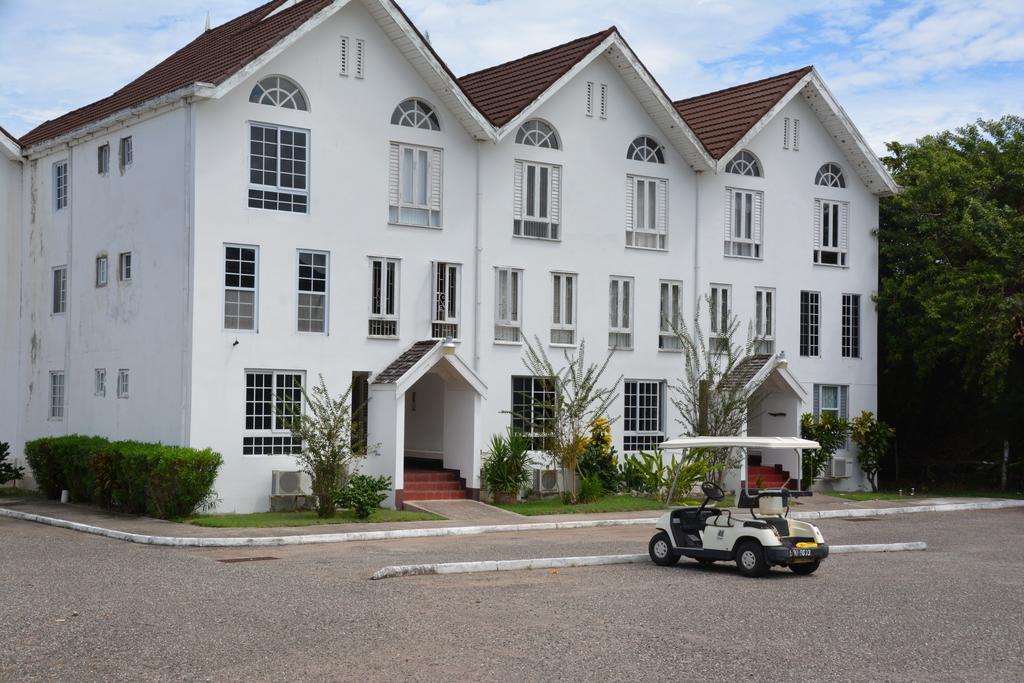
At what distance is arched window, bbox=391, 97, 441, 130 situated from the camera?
90.3ft

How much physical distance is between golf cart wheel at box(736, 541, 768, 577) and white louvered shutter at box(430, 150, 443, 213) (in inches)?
504

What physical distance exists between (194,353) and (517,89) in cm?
1023

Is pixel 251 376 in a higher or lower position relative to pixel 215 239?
lower

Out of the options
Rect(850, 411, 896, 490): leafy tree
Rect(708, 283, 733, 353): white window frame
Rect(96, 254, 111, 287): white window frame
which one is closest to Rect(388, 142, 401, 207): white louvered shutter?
Rect(96, 254, 111, 287): white window frame

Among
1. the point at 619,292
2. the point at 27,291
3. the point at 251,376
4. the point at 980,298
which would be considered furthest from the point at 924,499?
the point at 27,291

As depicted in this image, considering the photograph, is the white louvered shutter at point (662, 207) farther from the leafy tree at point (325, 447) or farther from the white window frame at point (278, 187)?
the leafy tree at point (325, 447)

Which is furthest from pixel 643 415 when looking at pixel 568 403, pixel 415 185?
pixel 415 185

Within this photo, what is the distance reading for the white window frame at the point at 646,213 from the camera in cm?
3069

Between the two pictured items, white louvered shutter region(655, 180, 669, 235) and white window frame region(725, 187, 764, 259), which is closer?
white louvered shutter region(655, 180, 669, 235)

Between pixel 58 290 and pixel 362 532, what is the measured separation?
40.3ft

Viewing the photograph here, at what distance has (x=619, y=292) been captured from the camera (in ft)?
100

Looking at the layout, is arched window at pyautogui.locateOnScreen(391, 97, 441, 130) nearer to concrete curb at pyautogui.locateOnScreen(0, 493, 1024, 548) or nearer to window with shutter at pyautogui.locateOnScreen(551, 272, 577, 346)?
window with shutter at pyautogui.locateOnScreen(551, 272, 577, 346)

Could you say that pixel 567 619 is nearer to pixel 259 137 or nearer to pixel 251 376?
pixel 251 376

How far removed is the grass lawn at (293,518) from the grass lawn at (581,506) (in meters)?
2.41
